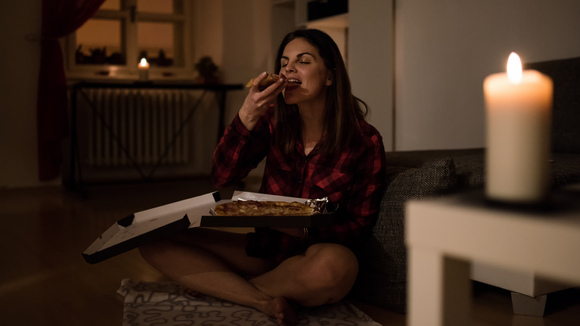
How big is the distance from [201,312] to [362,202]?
1.67 ft

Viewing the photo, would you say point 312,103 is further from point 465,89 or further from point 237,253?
point 465,89

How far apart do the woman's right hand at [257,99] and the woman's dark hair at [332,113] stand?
5.3 inches

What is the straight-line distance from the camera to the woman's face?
143 cm

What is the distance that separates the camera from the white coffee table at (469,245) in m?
0.29

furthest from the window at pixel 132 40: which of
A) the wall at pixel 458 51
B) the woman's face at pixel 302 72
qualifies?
the woman's face at pixel 302 72

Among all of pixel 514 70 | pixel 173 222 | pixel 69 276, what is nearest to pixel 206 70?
pixel 69 276

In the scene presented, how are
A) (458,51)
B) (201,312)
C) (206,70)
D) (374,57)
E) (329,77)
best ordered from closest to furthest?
(201,312) < (329,77) < (458,51) < (374,57) < (206,70)

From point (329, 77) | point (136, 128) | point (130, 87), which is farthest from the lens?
point (136, 128)

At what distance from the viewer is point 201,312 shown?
4.53 feet

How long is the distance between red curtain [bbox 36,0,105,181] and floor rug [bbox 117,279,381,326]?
2.62 m

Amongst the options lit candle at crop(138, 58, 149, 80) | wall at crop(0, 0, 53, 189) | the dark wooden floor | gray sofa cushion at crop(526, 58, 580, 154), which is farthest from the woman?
wall at crop(0, 0, 53, 189)

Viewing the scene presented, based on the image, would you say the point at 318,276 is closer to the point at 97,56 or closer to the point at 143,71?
the point at 143,71

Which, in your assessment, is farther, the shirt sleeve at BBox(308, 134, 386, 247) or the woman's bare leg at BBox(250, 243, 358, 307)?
the shirt sleeve at BBox(308, 134, 386, 247)

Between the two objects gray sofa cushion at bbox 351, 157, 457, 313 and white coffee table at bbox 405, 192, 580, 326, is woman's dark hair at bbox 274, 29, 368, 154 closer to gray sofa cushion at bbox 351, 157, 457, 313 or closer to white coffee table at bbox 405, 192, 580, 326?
gray sofa cushion at bbox 351, 157, 457, 313
